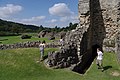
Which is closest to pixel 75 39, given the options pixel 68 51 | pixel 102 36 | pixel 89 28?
pixel 68 51

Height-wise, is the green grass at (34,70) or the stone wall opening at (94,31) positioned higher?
the stone wall opening at (94,31)

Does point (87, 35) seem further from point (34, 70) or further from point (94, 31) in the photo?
point (34, 70)

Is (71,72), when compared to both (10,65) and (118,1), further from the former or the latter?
(118,1)

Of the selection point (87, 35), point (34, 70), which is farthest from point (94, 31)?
point (34, 70)

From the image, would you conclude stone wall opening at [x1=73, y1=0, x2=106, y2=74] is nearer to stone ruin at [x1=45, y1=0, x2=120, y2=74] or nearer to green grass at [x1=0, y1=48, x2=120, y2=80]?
stone ruin at [x1=45, y1=0, x2=120, y2=74]

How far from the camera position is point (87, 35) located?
25516 mm

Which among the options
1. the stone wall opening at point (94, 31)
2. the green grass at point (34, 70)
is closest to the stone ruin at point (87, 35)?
the stone wall opening at point (94, 31)

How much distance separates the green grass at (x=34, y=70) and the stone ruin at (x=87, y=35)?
1.10 m

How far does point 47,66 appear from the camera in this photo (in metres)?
21.1

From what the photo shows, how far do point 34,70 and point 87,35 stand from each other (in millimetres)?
7817

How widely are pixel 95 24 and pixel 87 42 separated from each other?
3.03m

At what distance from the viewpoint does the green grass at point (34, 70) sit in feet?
63.5

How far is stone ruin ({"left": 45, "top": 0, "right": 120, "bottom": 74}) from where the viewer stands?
21795 mm

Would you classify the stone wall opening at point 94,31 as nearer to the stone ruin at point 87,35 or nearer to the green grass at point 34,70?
the stone ruin at point 87,35
